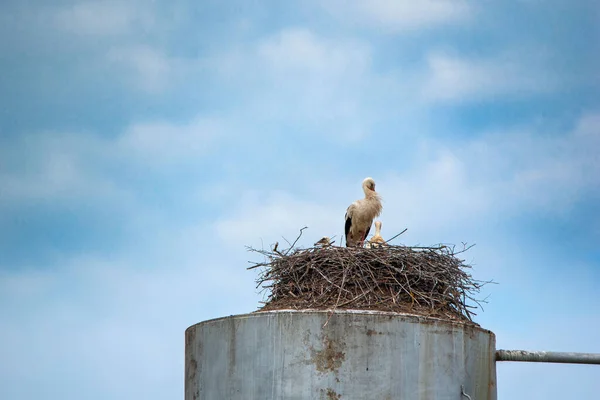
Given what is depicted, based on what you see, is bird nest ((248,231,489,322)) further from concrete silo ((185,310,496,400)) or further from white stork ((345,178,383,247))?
white stork ((345,178,383,247))

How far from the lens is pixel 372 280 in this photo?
36.5 feet

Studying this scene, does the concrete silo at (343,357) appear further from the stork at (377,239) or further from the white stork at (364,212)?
the white stork at (364,212)

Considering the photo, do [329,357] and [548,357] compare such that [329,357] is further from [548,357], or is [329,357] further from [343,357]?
[548,357]

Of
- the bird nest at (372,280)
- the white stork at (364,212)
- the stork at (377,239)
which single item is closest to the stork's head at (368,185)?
the white stork at (364,212)

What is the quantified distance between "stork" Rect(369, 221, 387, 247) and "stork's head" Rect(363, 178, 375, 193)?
137 centimetres

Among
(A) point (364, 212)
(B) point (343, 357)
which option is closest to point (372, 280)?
(B) point (343, 357)

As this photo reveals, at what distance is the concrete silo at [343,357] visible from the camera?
386 inches

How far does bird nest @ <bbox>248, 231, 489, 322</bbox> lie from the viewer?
1083cm

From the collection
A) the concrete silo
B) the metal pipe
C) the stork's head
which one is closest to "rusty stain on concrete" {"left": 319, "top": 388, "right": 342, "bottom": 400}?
the concrete silo

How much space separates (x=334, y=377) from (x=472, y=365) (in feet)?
6.38

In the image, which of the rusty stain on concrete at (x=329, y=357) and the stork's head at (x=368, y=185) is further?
the stork's head at (x=368, y=185)

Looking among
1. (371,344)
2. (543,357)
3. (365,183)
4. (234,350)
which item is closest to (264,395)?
(234,350)

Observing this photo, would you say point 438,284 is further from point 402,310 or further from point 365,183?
point 365,183

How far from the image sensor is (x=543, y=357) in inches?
454
